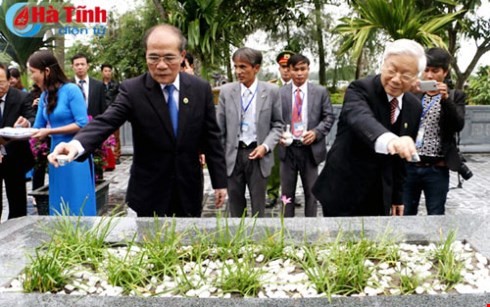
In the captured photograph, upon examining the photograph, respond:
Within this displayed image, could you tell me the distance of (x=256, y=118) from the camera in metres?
4.47

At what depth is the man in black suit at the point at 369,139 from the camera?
8.16 feet

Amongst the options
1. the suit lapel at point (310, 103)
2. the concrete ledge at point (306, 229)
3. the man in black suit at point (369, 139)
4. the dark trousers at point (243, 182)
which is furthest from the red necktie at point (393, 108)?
the suit lapel at point (310, 103)

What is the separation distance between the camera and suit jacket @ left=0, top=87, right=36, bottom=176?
4398mm

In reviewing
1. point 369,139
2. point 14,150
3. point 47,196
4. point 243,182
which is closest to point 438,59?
point 369,139

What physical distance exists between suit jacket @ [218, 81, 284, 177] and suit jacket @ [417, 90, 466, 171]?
4.06 ft

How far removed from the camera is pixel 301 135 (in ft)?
15.9

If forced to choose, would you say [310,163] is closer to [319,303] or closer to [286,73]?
[286,73]

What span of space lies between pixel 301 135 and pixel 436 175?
1.37 m

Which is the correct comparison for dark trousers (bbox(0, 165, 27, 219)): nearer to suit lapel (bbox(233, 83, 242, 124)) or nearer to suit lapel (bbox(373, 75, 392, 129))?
suit lapel (bbox(233, 83, 242, 124))

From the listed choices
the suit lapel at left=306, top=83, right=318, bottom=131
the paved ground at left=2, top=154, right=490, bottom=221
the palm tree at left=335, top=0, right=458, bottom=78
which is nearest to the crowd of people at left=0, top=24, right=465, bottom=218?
the suit lapel at left=306, top=83, right=318, bottom=131

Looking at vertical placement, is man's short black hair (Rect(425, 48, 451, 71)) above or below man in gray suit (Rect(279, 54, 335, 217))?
above

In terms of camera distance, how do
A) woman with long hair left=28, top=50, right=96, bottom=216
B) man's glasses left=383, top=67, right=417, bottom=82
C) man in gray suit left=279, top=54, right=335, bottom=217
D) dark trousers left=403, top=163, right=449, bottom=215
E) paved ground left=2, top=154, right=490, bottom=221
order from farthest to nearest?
paved ground left=2, top=154, right=490, bottom=221, man in gray suit left=279, top=54, right=335, bottom=217, woman with long hair left=28, top=50, right=96, bottom=216, dark trousers left=403, top=163, right=449, bottom=215, man's glasses left=383, top=67, right=417, bottom=82

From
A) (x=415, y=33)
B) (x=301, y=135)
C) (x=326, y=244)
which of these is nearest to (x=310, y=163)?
(x=301, y=135)

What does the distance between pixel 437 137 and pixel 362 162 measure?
1.28 meters
